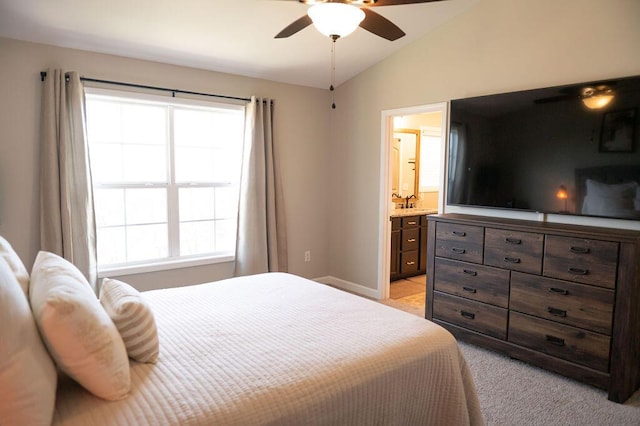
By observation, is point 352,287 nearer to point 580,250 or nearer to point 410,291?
point 410,291

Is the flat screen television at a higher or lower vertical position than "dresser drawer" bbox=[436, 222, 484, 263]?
higher

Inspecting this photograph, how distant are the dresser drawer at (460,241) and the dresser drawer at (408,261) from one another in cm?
176

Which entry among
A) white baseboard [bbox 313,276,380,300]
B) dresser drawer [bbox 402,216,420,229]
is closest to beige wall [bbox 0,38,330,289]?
white baseboard [bbox 313,276,380,300]

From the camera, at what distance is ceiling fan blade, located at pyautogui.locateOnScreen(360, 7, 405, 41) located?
2199 mm

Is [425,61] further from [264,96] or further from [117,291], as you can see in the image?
[117,291]

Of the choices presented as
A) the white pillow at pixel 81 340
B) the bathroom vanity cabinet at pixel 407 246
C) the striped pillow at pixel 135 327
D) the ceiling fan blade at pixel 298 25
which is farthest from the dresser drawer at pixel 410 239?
the white pillow at pixel 81 340

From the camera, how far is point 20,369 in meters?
1.06

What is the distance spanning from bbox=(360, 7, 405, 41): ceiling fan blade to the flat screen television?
135 centimetres

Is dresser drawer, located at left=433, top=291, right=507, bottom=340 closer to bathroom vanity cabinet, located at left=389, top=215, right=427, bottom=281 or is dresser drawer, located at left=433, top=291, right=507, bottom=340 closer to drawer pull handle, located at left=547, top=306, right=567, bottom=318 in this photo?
drawer pull handle, located at left=547, top=306, right=567, bottom=318

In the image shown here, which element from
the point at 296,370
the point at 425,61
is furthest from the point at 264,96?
the point at 296,370

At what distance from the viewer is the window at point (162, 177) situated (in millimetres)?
3508

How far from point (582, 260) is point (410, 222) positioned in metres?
2.59

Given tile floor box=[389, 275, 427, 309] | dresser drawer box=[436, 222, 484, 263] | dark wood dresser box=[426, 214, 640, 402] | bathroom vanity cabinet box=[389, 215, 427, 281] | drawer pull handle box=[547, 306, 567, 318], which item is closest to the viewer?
dark wood dresser box=[426, 214, 640, 402]

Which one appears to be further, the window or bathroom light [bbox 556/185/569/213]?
the window
